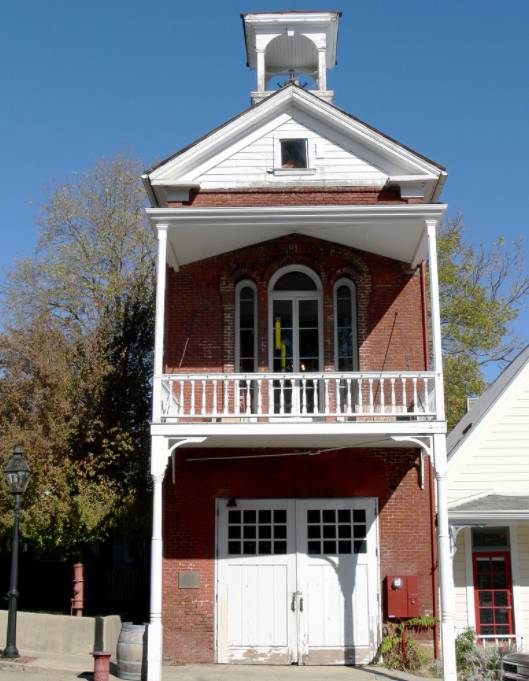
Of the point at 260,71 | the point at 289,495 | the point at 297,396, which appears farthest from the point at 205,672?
the point at 260,71

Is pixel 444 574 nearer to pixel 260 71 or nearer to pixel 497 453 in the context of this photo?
pixel 497 453

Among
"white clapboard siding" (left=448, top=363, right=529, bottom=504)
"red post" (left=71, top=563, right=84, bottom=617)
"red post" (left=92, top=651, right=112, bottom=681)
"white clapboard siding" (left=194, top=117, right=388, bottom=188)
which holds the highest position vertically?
"white clapboard siding" (left=194, top=117, right=388, bottom=188)

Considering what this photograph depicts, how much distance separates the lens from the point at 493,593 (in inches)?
581

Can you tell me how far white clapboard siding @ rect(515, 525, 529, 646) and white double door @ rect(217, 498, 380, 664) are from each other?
2.70 metres

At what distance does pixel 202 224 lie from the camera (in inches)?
551

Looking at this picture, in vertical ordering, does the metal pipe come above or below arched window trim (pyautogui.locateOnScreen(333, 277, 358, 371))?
below

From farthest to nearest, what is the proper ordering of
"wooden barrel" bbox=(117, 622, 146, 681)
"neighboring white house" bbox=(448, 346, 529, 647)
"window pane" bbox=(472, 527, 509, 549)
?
"window pane" bbox=(472, 527, 509, 549) < "neighboring white house" bbox=(448, 346, 529, 647) < "wooden barrel" bbox=(117, 622, 146, 681)

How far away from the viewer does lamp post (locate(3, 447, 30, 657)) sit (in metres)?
13.3

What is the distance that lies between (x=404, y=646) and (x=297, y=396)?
4515 millimetres

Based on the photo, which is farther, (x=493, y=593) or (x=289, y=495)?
(x=493, y=593)

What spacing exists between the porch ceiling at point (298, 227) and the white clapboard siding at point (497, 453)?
3.30 m

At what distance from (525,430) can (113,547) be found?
11.8m

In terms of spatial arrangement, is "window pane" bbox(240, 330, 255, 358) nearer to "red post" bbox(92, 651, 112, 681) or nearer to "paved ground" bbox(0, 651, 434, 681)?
"paved ground" bbox(0, 651, 434, 681)

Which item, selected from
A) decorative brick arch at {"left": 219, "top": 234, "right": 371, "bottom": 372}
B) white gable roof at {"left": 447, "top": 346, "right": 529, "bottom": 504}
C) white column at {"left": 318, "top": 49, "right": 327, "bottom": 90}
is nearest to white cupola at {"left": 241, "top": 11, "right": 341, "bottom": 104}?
white column at {"left": 318, "top": 49, "right": 327, "bottom": 90}
